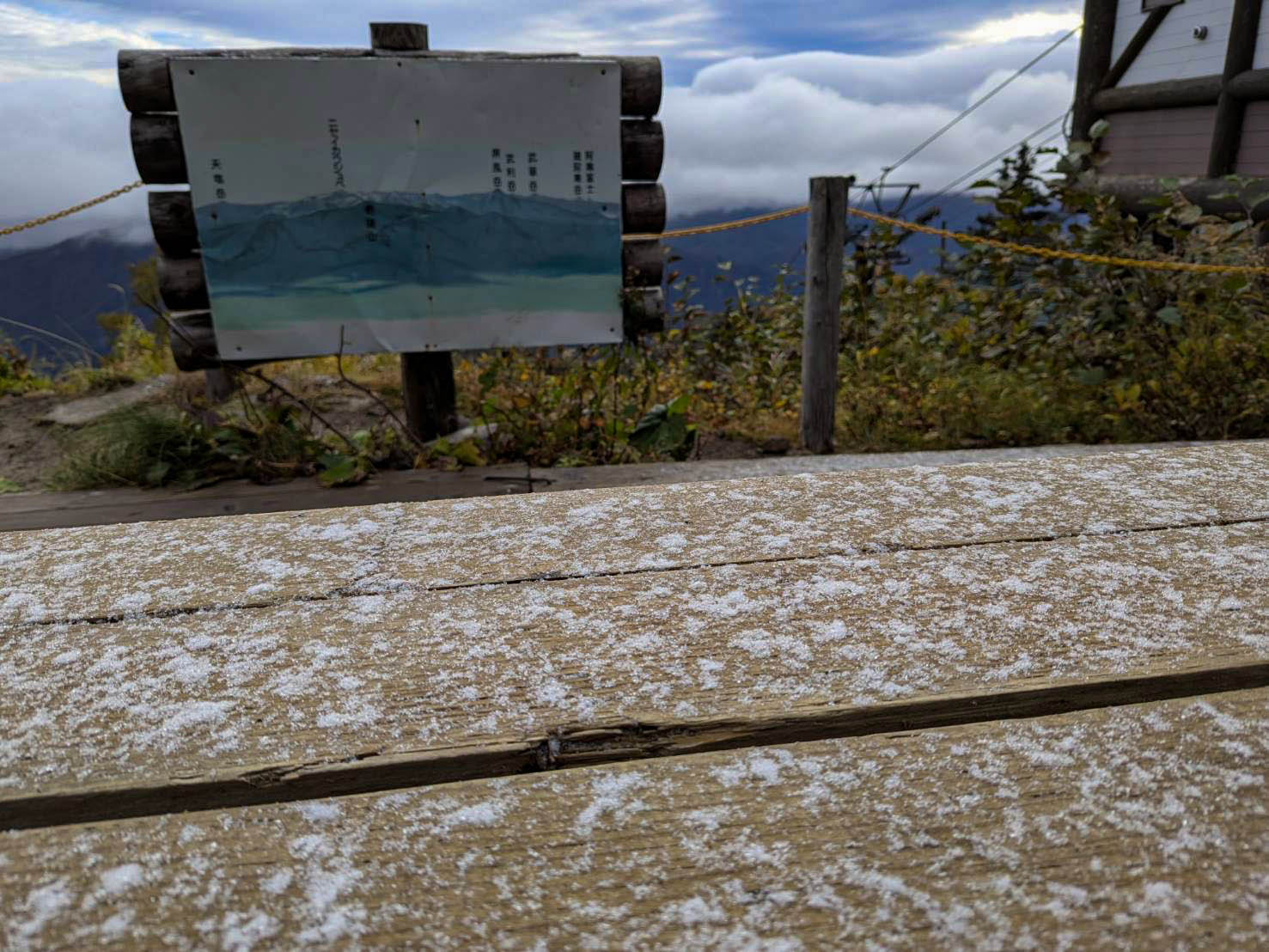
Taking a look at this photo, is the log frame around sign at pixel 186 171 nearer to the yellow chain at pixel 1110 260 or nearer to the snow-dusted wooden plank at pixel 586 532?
the yellow chain at pixel 1110 260

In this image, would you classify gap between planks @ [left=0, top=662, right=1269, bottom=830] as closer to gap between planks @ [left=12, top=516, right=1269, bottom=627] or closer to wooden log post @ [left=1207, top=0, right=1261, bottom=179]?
gap between planks @ [left=12, top=516, right=1269, bottom=627]

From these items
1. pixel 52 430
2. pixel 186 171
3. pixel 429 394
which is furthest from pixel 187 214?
pixel 52 430

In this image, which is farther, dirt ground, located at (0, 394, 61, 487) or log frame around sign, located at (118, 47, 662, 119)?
dirt ground, located at (0, 394, 61, 487)

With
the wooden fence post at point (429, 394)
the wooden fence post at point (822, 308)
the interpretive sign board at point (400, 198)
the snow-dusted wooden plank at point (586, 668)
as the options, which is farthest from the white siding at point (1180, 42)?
the snow-dusted wooden plank at point (586, 668)

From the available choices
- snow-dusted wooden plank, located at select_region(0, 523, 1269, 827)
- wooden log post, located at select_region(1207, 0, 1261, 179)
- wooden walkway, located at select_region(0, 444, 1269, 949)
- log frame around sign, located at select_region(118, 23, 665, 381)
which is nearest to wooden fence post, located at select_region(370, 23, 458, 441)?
log frame around sign, located at select_region(118, 23, 665, 381)

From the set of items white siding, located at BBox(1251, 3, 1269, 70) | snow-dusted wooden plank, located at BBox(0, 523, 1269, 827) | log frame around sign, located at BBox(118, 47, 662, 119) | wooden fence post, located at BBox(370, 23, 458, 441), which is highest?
white siding, located at BBox(1251, 3, 1269, 70)

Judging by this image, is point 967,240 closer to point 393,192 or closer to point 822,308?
point 822,308
